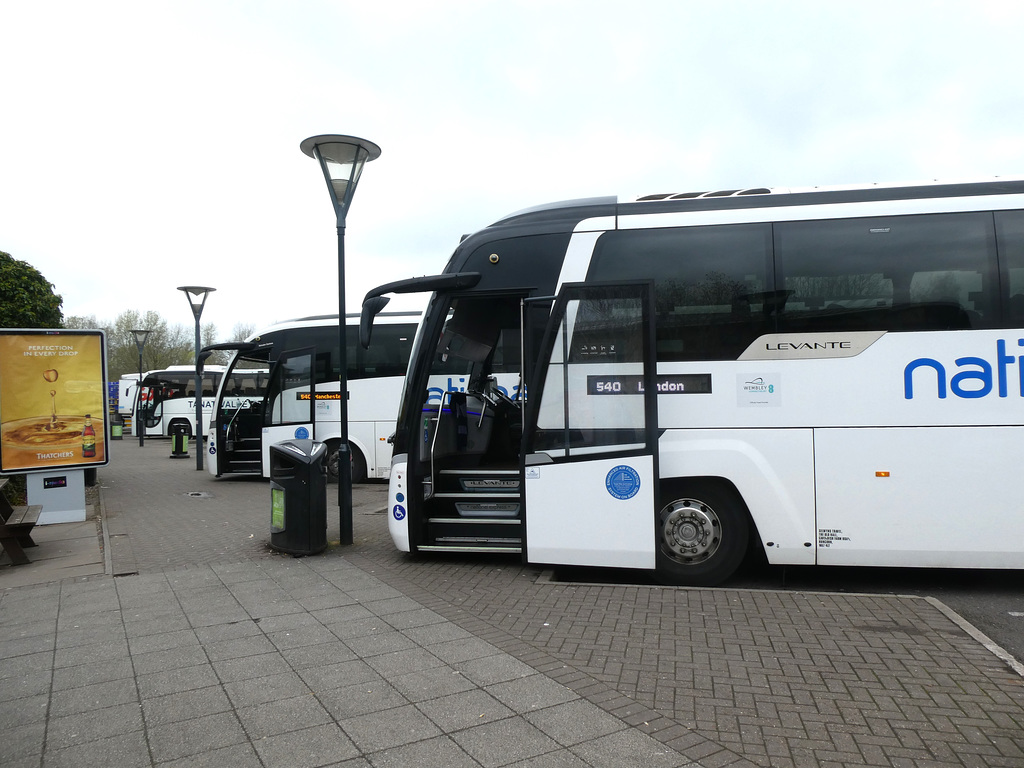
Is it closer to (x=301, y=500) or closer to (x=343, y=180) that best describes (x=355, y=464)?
(x=301, y=500)

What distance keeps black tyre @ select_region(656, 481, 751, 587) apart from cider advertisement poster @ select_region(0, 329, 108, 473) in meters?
8.12

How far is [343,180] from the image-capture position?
7965 millimetres

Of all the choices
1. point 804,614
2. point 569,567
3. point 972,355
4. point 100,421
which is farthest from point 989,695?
point 100,421

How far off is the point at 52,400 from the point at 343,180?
536 cm

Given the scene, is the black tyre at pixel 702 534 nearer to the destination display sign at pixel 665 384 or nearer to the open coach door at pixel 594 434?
the open coach door at pixel 594 434

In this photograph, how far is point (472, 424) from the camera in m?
8.47

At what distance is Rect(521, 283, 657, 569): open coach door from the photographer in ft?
19.6

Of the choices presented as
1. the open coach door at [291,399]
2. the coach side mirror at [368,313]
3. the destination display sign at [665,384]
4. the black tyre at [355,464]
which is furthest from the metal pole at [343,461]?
the black tyre at [355,464]

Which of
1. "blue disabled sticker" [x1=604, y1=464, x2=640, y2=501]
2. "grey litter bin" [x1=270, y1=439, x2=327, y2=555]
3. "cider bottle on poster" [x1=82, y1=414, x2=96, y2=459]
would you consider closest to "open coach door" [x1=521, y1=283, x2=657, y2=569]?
"blue disabled sticker" [x1=604, y1=464, x2=640, y2=501]

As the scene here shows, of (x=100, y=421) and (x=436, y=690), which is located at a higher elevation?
(x=100, y=421)

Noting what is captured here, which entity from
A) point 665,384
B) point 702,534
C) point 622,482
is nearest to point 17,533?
point 622,482

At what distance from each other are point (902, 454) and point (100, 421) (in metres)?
9.93

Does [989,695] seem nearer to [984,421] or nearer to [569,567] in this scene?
[984,421]

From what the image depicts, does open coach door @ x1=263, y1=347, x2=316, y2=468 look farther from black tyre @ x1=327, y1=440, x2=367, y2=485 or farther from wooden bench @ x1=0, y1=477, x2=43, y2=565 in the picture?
wooden bench @ x1=0, y1=477, x2=43, y2=565
